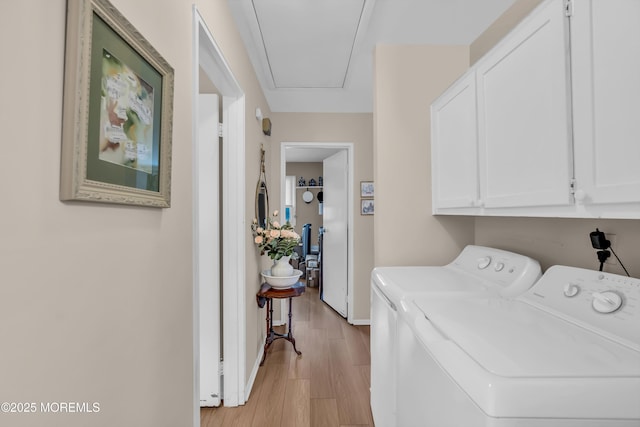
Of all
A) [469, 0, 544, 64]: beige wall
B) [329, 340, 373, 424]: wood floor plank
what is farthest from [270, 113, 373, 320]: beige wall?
[469, 0, 544, 64]: beige wall

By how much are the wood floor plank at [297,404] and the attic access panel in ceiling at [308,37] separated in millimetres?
2596

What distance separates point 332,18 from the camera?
6.84 ft

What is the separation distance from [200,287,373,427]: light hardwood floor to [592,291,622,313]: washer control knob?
1516 millimetres

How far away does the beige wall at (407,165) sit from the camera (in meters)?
2.07

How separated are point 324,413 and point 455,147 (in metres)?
1.84

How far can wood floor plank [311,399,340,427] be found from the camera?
1.91m

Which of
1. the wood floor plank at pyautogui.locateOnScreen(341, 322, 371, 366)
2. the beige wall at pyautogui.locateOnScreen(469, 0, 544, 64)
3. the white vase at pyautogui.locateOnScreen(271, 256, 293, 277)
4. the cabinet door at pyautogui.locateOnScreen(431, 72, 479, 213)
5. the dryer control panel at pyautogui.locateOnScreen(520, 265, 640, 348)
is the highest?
the beige wall at pyautogui.locateOnScreen(469, 0, 544, 64)

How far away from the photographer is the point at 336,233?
400cm

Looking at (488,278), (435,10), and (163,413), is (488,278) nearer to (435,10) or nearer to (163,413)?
(163,413)

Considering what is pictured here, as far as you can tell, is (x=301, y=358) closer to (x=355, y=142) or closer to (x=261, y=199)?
(x=261, y=199)

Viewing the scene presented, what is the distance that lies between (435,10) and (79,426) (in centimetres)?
248

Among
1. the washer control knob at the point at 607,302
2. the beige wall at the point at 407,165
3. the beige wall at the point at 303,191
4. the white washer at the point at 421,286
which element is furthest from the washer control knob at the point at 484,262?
the beige wall at the point at 303,191

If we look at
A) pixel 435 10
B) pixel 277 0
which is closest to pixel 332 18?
pixel 277 0

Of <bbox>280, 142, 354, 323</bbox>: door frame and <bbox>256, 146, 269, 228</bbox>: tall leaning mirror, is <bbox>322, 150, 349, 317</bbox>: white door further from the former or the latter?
<bbox>256, 146, 269, 228</bbox>: tall leaning mirror
